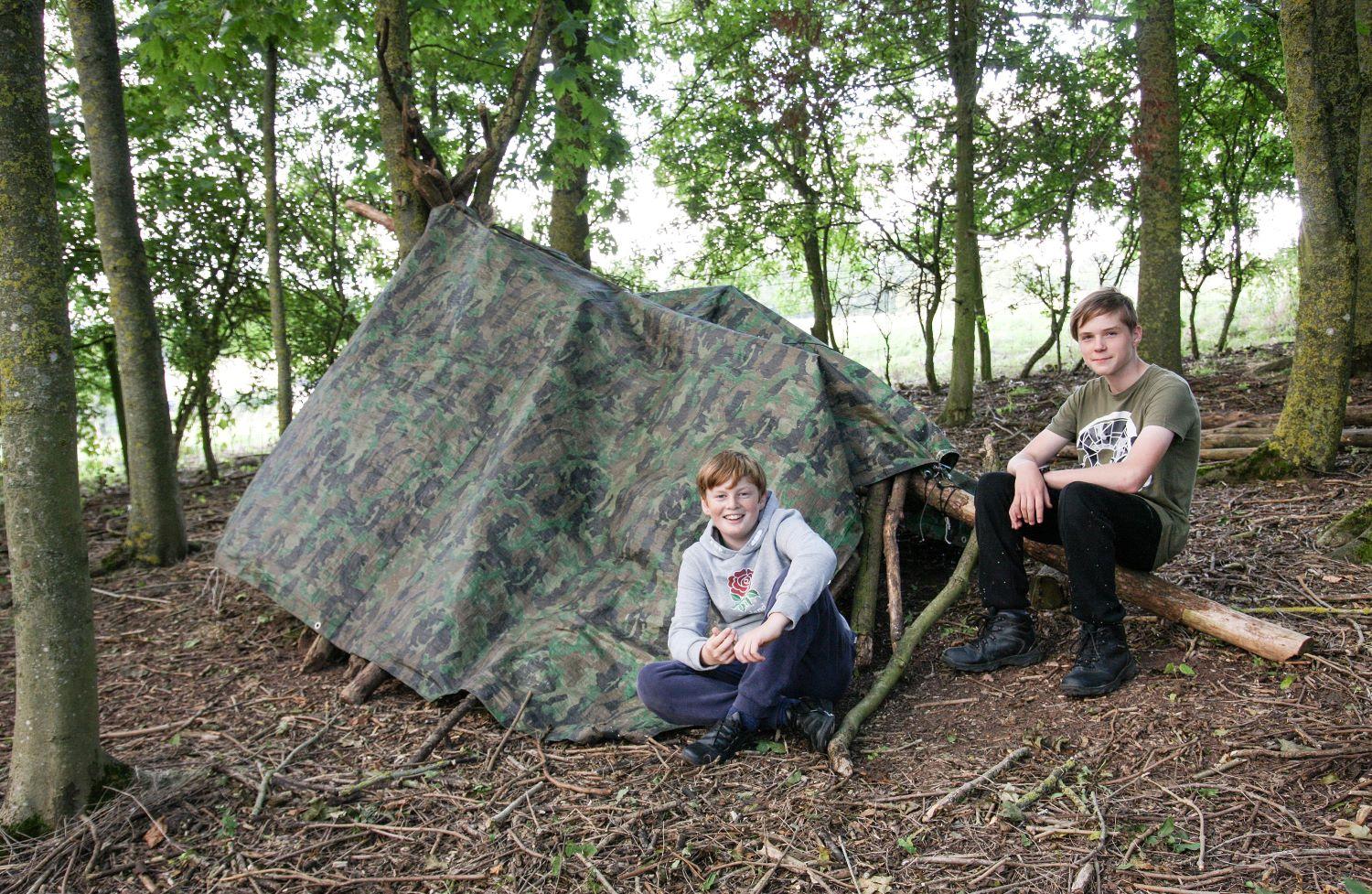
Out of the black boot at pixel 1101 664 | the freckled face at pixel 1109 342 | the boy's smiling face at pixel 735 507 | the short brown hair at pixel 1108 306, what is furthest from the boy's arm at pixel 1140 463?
the boy's smiling face at pixel 735 507

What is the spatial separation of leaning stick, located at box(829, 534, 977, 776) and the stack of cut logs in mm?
2357

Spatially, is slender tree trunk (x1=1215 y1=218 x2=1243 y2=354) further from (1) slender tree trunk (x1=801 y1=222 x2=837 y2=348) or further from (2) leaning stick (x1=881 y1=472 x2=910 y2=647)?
(2) leaning stick (x1=881 y1=472 x2=910 y2=647)

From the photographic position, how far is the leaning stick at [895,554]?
369 cm

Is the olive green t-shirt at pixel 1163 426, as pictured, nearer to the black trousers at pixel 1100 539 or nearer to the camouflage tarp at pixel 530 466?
the black trousers at pixel 1100 539

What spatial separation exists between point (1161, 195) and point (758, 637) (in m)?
6.04

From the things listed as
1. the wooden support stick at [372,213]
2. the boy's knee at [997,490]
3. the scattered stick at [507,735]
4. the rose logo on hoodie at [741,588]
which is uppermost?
the wooden support stick at [372,213]

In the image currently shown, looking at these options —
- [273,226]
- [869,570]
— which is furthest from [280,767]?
[273,226]

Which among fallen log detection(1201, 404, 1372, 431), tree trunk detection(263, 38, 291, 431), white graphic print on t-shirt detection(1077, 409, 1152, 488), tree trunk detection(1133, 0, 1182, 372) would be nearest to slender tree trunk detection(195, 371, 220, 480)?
tree trunk detection(263, 38, 291, 431)

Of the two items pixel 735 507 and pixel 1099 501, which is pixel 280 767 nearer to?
pixel 735 507

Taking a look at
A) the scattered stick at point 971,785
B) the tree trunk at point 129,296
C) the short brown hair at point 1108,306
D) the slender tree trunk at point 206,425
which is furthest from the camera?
the slender tree trunk at point 206,425

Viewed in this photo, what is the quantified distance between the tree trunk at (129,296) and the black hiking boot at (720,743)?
4362mm

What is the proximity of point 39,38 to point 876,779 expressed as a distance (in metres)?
3.43

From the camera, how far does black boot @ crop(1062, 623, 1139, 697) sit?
304cm

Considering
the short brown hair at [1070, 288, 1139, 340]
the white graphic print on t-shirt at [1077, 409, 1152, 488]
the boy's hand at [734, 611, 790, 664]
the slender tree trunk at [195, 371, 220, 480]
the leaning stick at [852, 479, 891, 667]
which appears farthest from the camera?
the slender tree trunk at [195, 371, 220, 480]
